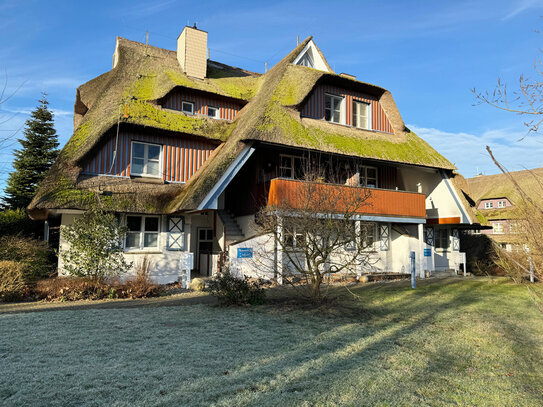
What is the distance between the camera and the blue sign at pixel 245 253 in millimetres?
14305

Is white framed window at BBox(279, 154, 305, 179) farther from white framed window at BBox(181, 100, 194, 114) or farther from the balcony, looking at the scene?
white framed window at BBox(181, 100, 194, 114)

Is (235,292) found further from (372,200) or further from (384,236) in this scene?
(384,236)

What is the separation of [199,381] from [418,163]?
16263mm

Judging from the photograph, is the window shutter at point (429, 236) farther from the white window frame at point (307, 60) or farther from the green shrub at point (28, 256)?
the green shrub at point (28, 256)

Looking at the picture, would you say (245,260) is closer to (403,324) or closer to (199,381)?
(403,324)

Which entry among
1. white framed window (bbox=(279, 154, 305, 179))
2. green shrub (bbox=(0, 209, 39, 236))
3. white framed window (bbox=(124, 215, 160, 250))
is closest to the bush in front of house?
white framed window (bbox=(124, 215, 160, 250))

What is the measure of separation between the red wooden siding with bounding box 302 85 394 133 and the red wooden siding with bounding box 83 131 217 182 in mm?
4852

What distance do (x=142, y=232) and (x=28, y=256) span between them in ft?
12.5

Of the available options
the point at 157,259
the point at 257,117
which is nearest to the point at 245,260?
the point at 157,259

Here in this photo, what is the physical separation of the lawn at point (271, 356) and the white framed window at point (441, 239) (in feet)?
43.0

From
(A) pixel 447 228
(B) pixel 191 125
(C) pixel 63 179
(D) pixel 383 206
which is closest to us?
(C) pixel 63 179

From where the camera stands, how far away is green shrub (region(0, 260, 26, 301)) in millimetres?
10812

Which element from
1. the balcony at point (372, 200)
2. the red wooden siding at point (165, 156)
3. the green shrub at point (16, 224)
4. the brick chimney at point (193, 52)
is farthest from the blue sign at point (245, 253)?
the brick chimney at point (193, 52)

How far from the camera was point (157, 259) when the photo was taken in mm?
14836
